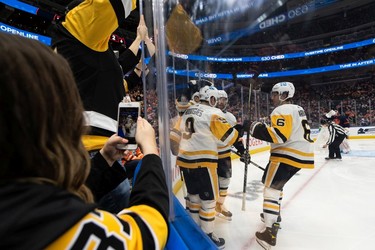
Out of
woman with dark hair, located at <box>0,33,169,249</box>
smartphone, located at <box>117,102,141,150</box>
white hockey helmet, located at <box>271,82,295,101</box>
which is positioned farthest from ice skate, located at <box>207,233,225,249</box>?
woman with dark hair, located at <box>0,33,169,249</box>

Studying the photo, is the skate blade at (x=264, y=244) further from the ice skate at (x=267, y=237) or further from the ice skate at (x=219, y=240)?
the ice skate at (x=219, y=240)

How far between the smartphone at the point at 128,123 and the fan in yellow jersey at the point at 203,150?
0.62 meters

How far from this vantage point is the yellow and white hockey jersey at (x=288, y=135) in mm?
1433

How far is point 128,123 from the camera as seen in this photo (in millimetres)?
666

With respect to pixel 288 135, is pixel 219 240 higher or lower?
lower

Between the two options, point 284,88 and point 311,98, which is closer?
point 284,88

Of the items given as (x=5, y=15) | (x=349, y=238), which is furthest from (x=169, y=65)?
(x=5, y=15)

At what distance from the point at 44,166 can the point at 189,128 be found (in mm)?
1032

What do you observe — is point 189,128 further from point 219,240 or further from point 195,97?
point 219,240

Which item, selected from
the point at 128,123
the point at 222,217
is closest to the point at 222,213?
the point at 222,217

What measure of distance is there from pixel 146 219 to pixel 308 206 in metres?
1.82

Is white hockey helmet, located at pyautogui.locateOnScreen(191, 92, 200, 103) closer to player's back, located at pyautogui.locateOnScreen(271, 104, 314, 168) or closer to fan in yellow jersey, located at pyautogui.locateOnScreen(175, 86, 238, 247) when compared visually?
fan in yellow jersey, located at pyautogui.locateOnScreen(175, 86, 238, 247)

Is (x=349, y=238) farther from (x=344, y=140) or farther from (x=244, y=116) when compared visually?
(x=344, y=140)

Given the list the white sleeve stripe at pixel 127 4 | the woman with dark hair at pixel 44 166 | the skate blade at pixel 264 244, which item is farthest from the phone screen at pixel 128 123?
the skate blade at pixel 264 244
